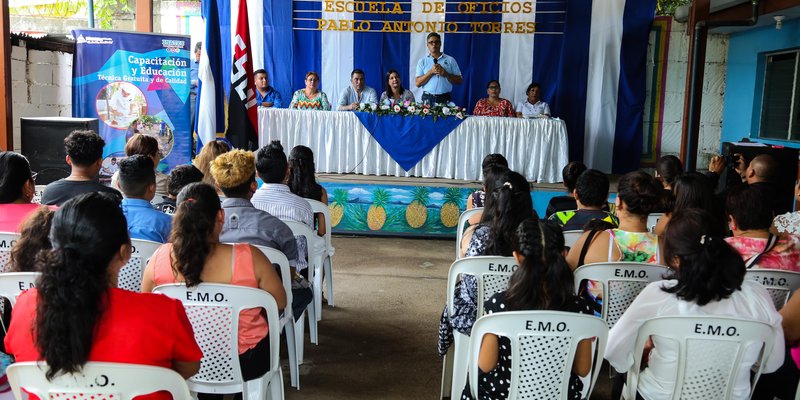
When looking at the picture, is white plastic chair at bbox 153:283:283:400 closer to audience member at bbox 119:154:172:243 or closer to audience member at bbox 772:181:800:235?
audience member at bbox 119:154:172:243

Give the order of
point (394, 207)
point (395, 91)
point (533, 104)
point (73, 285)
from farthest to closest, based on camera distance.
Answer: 1. point (533, 104)
2. point (395, 91)
3. point (394, 207)
4. point (73, 285)

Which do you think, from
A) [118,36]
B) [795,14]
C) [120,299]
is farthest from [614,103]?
[120,299]

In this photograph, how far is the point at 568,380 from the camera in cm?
194

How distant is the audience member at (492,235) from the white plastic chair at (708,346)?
735 mm

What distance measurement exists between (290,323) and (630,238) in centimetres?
148

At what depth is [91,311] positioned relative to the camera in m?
1.43

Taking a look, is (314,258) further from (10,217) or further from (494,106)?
(494,106)

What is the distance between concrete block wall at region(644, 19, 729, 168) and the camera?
8867 mm

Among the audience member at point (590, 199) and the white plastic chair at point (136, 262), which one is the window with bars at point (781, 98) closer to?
the audience member at point (590, 199)

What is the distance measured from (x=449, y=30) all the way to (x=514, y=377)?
305 inches

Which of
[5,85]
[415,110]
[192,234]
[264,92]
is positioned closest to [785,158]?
[415,110]

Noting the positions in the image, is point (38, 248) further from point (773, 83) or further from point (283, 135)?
point (773, 83)

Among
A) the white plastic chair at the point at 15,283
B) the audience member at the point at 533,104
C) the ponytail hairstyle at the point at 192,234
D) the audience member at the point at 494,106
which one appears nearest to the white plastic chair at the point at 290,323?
the ponytail hairstyle at the point at 192,234

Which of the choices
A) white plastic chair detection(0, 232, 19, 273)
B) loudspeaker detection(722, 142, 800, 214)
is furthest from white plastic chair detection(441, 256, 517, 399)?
loudspeaker detection(722, 142, 800, 214)
